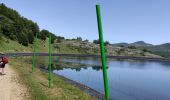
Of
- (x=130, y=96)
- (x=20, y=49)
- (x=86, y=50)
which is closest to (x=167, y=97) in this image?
(x=130, y=96)

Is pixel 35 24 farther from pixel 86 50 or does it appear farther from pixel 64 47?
pixel 86 50

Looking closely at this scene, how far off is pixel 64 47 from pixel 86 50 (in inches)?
741

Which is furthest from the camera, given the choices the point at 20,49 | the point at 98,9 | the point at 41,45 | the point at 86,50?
the point at 86,50

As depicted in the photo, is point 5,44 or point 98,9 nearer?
point 98,9

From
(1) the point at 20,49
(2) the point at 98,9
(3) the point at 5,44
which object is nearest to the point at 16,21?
(1) the point at 20,49

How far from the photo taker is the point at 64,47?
18300cm

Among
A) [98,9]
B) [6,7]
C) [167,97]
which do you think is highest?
[6,7]

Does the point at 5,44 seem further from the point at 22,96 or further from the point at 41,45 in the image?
the point at 22,96

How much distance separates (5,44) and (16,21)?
37.0 m

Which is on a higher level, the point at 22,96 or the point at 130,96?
the point at 22,96

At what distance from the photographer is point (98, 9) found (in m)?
10.8

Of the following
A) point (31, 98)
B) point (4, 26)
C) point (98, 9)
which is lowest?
point (31, 98)

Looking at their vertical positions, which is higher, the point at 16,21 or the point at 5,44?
the point at 16,21

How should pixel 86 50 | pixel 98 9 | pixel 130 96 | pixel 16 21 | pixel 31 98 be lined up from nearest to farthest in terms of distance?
1. pixel 98 9
2. pixel 31 98
3. pixel 130 96
4. pixel 16 21
5. pixel 86 50
